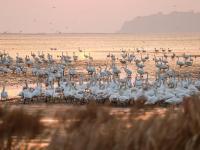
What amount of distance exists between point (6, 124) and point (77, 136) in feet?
2.90

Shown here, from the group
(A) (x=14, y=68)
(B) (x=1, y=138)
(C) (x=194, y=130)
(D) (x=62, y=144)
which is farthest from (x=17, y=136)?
(A) (x=14, y=68)

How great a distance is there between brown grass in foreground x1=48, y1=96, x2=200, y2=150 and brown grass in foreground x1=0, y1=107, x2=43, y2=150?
0.28m

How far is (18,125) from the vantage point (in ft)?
21.4

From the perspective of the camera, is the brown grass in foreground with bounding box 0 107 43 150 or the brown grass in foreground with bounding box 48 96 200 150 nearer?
the brown grass in foreground with bounding box 48 96 200 150

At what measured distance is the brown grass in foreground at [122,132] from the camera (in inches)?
245

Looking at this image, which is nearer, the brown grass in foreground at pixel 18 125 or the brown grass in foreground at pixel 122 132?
the brown grass in foreground at pixel 122 132

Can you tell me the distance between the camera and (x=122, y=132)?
639cm

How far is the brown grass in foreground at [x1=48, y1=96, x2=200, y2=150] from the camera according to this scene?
623 centimetres

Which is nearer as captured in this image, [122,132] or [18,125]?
[122,132]

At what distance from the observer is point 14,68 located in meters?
37.8

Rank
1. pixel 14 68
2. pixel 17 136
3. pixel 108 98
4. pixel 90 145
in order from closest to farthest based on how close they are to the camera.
Answer: 1. pixel 90 145
2. pixel 17 136
3. pixel 108 98
4. pixel 14 68

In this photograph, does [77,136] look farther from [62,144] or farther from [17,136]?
[17,136]

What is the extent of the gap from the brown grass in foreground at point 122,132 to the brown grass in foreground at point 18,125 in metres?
0.28

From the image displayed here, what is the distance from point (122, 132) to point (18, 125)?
120cm
